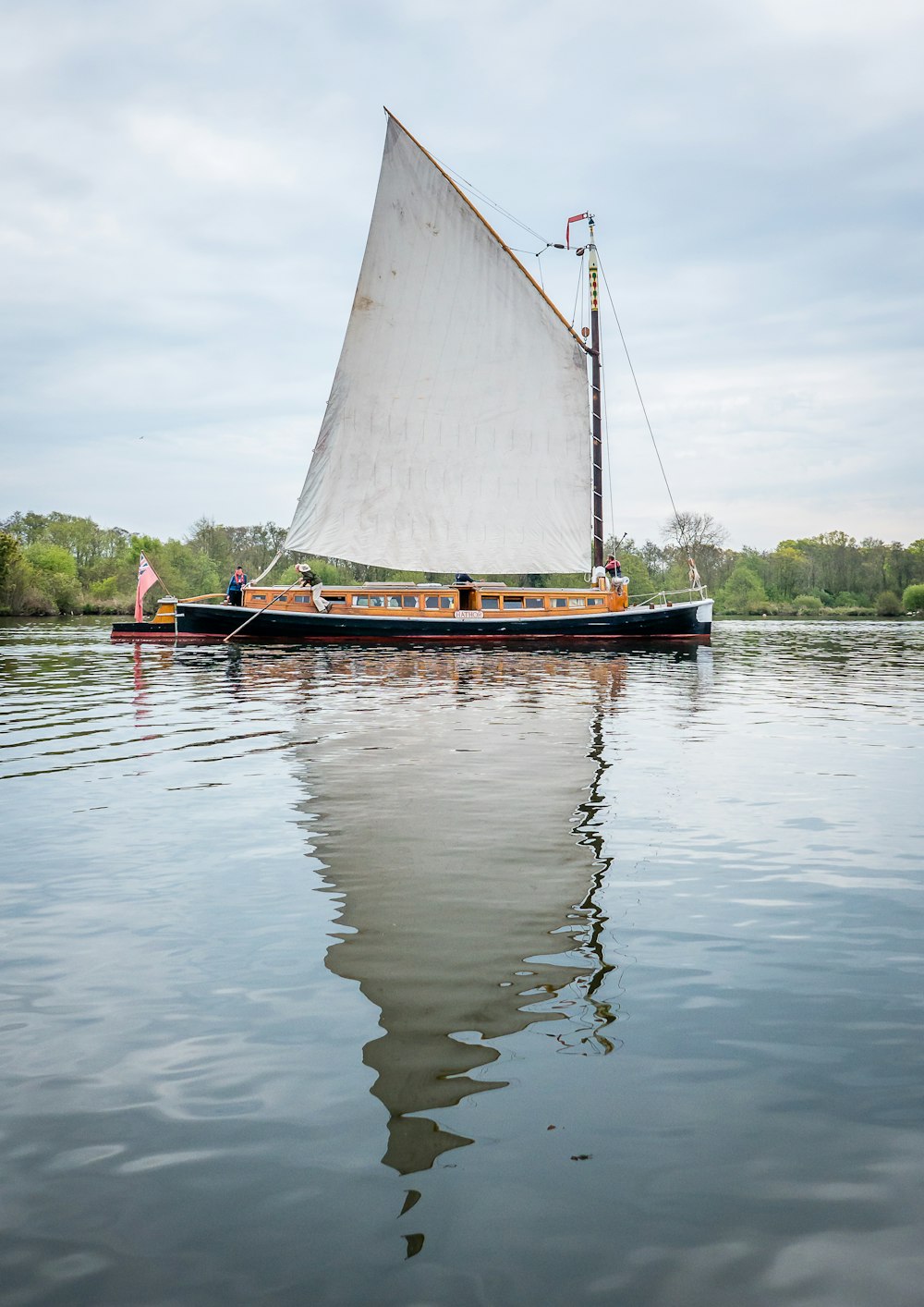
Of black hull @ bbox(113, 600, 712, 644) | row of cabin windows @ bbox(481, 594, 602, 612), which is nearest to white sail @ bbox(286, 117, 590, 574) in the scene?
row of cabin windows @ bbox(481, 594, 602, 612)

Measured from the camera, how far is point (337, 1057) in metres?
3.88

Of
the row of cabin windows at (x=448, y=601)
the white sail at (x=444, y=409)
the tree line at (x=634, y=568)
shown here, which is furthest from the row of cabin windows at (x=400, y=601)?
the tree line at (x=634, y=568)

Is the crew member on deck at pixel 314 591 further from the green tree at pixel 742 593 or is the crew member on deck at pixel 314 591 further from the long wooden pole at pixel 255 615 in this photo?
the green tree at pixel 742 593

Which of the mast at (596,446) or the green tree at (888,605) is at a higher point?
the mast at (596,446)

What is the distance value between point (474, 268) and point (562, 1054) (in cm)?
3752

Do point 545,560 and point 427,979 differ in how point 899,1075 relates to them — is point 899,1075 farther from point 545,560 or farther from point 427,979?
point 545,560

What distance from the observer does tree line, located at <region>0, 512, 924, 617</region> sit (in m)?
99.0

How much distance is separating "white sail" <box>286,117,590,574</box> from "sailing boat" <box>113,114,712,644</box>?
0.05m

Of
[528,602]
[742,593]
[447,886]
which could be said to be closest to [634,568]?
[742,593]

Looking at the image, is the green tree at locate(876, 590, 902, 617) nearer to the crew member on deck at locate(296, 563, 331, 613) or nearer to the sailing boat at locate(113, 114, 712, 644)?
the sailing boat at locate(113, 114, 712, 644)

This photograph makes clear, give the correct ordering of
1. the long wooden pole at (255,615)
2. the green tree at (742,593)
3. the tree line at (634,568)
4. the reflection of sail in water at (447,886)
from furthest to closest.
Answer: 1. the green tree at (742,593)
2. the tree line at (634,568)
3. the long wooden pole at (255,615)
4. the reflection of sail in water at (447,886)

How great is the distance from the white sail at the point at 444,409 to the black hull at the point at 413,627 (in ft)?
7.99

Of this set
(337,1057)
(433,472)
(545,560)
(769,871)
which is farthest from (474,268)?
(337,1057)

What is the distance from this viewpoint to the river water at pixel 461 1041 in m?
2.73
